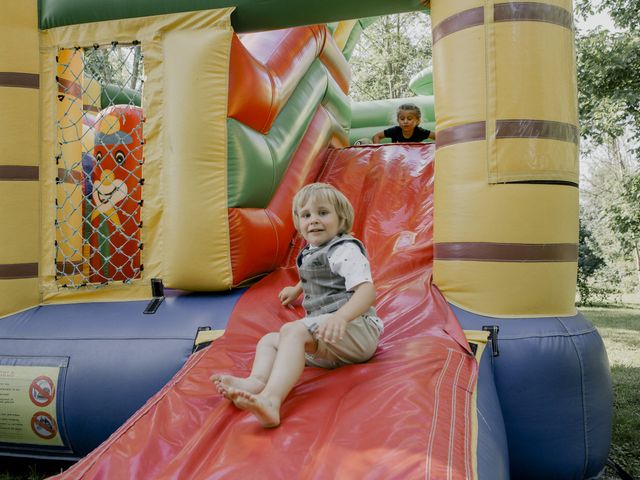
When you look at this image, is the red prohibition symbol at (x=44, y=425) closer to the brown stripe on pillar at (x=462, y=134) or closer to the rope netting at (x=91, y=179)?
the rope netting at (x=91, y=179)

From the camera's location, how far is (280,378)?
138cm

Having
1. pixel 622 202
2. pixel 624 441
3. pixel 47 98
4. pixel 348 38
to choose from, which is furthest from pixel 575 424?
pixel 622 202

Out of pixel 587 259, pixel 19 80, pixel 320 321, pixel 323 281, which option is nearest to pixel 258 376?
pixel 320 321

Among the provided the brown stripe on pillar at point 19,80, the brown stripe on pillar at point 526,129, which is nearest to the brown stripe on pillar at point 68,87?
the brown stripe on pillar at point 19,80

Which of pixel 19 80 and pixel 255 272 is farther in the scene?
pixel 255 272

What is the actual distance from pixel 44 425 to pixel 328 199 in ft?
3.94

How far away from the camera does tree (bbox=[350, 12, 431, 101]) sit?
1263 centimetres

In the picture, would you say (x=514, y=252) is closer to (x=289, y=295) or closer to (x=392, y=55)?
(x=289, y=295)

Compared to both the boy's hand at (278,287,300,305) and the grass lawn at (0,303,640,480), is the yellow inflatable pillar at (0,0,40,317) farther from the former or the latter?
the boy's hand at (278,287,300,305)

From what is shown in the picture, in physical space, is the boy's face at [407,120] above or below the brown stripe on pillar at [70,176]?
above

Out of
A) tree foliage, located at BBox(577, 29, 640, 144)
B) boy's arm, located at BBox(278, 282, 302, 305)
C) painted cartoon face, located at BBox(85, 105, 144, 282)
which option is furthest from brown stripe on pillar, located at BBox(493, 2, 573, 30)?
tree foliage, located at BBox(577, 29, 640, 144)

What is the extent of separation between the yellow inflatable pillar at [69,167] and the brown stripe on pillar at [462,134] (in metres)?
1.44

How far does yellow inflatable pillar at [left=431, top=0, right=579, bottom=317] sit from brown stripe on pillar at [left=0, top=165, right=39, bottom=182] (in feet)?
5.07

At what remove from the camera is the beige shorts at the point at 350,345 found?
1538 millimetres
